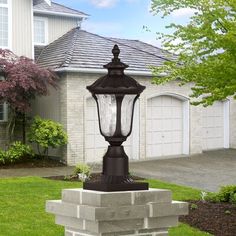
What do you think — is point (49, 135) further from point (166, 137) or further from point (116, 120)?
point (116, 120)

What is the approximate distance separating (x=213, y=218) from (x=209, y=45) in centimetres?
320

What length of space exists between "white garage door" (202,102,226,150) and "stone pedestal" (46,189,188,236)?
20.0 meters

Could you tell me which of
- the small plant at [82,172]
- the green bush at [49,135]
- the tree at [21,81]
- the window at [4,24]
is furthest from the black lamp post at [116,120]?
the window at [4,24]

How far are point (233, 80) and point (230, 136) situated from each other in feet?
55.3

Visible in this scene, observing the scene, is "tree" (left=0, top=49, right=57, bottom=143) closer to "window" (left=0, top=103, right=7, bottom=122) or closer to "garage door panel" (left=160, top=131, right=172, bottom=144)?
"window" (left=0, top=103, right=7, bottom=122)

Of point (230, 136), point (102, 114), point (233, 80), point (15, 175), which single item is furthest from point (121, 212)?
point (230, 136)

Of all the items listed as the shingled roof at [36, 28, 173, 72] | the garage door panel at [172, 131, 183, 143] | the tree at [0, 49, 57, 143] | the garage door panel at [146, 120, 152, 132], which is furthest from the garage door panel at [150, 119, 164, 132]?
the tree at [0, 49, 57, 143]

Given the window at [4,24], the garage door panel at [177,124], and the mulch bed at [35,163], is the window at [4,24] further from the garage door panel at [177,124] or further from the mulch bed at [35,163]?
the garage door panel at [177,124]

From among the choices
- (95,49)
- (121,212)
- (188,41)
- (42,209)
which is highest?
(95,49)

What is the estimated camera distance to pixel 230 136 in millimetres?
26281

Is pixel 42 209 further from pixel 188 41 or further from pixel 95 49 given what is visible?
pixel 95 49

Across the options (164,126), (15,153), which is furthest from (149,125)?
(15,153)

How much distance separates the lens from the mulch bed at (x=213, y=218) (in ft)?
31.9

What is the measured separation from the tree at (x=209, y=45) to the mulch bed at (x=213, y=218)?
7.08 feet
